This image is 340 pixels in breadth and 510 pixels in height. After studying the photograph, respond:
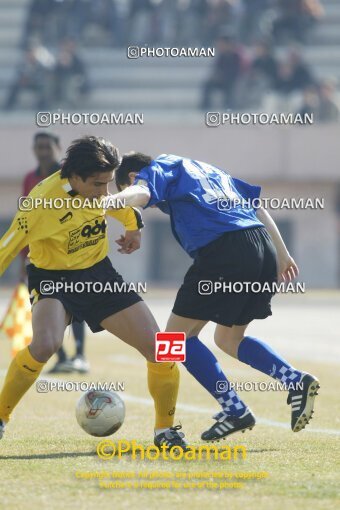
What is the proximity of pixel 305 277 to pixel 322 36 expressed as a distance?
6.30 metres

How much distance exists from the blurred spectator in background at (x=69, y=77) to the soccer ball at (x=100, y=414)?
20.6 meters

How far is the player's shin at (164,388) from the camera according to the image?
6.34 meters

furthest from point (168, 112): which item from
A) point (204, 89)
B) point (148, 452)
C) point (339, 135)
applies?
point (148, 452)

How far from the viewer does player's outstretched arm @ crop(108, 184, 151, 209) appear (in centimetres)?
588

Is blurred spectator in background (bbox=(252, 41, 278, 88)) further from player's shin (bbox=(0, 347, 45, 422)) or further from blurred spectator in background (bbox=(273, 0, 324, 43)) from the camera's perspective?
player's shin (bbox=(0, 347, 45, 422))

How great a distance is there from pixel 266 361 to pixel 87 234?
4.17 ft

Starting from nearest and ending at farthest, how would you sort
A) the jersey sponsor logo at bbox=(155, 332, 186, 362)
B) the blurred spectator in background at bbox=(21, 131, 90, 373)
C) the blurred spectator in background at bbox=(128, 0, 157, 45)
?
the jersey sponsor logo at bbox=(155, 332, 186, 362)
the blurred spectator in background at bbox=(21, 131, 90, 373)
the blurred spectator in background at bbox=(128, 0, 157, 45)

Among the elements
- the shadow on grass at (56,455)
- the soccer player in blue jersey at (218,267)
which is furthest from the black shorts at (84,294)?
the shadow on grass at (56,455)

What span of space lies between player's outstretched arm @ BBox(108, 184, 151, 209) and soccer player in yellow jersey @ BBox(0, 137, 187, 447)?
277 millimetres

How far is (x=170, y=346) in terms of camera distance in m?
6.43

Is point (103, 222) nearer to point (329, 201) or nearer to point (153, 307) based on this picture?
point (153, 307)

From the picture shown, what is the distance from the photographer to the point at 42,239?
638cm

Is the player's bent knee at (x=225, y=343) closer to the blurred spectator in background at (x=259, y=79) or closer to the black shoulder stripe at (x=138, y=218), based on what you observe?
the black shoulder stripe at (x=138, y=218)

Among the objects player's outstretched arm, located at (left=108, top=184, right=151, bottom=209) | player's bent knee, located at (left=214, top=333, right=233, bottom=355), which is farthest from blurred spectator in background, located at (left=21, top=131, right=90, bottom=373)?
player's outstretched arm, located at (left=108, top=184, right=151, bottom=209)
